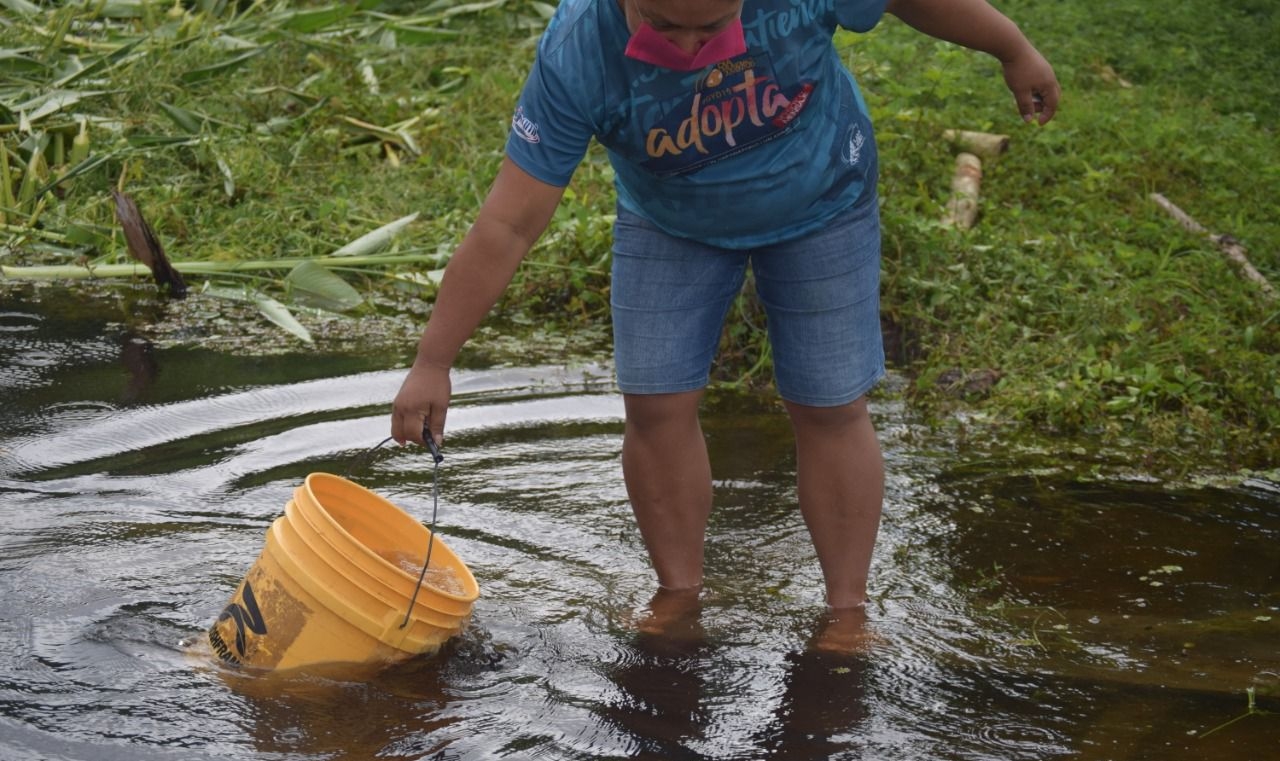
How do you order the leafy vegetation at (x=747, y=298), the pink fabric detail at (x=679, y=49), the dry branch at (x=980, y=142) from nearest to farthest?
the pink fabric detail at (x=679, y=49), the leafy vegetation at (x=747, y=298), the dry branch at (x=980, y=142)

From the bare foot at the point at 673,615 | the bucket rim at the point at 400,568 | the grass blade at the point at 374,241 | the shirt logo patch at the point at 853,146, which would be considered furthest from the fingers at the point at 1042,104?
the grass blade at the point at 374,241

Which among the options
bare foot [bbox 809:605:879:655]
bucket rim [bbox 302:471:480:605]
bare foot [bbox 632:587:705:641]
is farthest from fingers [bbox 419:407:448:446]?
bare foot [bbox 809:605:879:655]

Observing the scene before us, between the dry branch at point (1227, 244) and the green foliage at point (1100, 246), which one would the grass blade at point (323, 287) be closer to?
the green foliage at point (1100, 246)

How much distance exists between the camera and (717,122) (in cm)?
244

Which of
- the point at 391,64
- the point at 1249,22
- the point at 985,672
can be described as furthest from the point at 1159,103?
the point at 985,672

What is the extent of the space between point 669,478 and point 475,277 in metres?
0.63

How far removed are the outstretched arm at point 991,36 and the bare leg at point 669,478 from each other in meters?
0.80

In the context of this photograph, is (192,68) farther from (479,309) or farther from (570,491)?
(479,309)

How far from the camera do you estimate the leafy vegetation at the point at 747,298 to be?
14.6ft

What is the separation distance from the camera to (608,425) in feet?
13.8

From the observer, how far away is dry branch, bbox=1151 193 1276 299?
5.10m

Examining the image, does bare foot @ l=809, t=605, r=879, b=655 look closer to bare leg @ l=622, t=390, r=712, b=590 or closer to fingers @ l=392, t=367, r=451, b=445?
bare leg @ l=622, t=390, r=712, b=590

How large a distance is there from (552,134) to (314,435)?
1881 mm

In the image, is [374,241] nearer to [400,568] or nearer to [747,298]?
[747,298]
